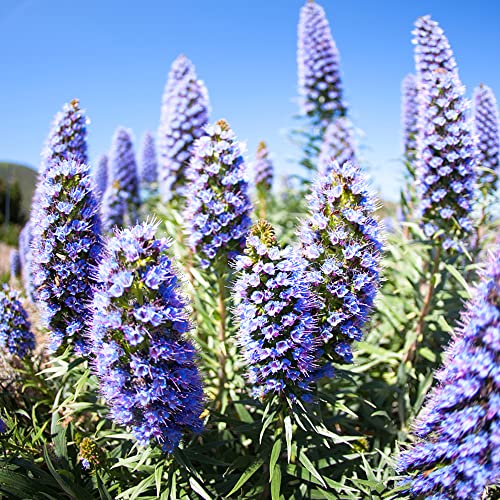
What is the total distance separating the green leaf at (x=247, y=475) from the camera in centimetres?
262

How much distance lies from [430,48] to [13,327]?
4877 millimetres

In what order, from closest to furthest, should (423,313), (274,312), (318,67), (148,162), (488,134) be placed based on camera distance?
(274,312)
(423,313)
(488,134)
(318,67)
(148,162)

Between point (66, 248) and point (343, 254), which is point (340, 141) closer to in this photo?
point (343, 254)

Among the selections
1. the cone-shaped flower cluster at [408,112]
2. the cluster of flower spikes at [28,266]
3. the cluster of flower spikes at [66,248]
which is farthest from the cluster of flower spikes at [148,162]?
the cluster of flower spikes at [66,248]

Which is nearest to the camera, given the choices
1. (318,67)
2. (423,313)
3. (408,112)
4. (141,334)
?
(141,334)

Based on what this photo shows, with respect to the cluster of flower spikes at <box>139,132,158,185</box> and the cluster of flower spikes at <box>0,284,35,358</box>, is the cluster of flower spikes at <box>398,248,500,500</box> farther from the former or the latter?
the cluster of flower spikes at <box>139,132,158,185</box>

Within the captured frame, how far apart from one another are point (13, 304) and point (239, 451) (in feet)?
6.73

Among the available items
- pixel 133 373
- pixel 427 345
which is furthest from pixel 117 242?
pixel 427 345

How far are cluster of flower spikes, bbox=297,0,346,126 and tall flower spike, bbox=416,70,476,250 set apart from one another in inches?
160

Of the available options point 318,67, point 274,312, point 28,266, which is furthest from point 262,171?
point 274,312

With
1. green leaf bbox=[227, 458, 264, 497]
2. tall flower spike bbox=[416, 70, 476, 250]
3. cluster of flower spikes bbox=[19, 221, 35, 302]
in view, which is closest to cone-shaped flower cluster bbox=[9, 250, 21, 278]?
cluster of flower spikes bbox=[19, 221, 35, 302]

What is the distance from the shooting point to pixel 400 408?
398cm

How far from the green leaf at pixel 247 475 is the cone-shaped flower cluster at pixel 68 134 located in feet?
8.59

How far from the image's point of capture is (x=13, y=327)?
367cm
